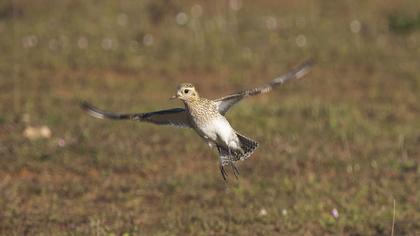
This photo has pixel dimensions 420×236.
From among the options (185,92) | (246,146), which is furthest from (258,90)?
(246,146)

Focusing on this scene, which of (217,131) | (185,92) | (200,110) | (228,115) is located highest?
(228,115)

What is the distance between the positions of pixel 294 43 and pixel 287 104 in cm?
376

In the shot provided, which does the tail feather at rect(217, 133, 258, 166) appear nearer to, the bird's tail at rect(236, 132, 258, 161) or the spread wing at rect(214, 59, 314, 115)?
the bird's tail at rect(236, 132, 258, 161)

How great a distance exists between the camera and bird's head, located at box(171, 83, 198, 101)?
544cm

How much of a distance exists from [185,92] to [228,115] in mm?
6005

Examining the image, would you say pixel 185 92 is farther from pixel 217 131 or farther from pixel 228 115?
pixel 228 115

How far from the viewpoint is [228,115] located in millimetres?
11469

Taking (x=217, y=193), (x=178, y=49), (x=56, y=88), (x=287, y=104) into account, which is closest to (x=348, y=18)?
(x=178, y=49)

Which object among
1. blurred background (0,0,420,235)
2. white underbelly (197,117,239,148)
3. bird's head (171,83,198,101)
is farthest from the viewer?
blurred background (0,0,420,235)

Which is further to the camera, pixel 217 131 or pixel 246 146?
pixel 246 146

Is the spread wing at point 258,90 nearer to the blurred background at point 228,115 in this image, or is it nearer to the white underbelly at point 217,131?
the white underbelly at point 217,131

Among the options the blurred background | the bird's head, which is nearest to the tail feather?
the bird's head

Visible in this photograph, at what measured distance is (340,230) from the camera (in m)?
7.39

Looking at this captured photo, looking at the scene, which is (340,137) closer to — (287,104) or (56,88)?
(287,104)
